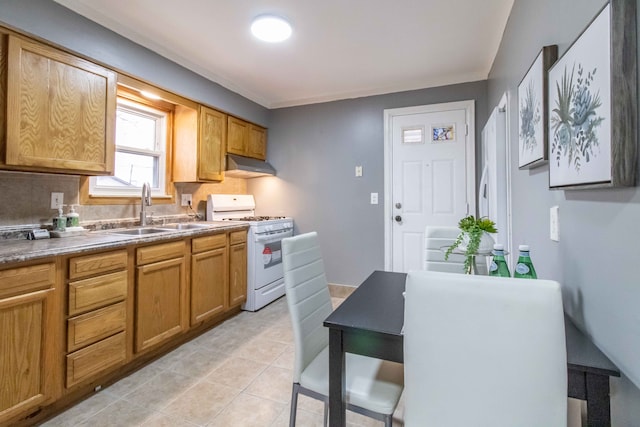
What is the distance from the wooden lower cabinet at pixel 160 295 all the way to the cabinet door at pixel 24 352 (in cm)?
51

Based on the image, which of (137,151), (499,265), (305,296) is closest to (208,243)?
(137,151)

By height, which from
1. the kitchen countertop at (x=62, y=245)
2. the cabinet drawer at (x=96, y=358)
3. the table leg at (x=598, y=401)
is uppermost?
the kitchen countertop at (x=62, y=245)

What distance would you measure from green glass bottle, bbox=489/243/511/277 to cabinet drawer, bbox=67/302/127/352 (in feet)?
6.70

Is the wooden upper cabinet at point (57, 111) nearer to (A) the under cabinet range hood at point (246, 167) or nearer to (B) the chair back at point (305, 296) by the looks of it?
(A) the under cabinet range hood at point (246, 167)

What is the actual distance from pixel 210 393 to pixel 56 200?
1673mm

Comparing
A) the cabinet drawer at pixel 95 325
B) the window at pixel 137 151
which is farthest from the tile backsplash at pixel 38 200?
the cabinet drawer at pixel 95 325

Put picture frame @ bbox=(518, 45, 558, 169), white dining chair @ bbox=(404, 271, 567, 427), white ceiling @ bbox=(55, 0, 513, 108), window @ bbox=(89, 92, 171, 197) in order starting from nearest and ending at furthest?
white dining chair @ bbox=(404, 271, 567, 427)
picture frame @ bbox=(518, 45, 558, 169)
white ceiling @ bbox=(55, 0, 513, 108)
window @ bbox=(89, 92, 171, 197)

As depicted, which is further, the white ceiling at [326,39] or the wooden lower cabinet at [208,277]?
the wooden lower cabinet at [208,277]

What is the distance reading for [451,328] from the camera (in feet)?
2.54

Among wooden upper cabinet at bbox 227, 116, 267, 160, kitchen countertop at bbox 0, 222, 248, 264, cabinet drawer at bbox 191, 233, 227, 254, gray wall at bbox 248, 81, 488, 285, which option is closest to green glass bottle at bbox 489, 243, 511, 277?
kitchen countertop at bbox 0, 222, 248, 264

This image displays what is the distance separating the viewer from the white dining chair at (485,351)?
0.71 m

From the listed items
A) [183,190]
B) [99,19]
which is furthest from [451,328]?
[183,190]

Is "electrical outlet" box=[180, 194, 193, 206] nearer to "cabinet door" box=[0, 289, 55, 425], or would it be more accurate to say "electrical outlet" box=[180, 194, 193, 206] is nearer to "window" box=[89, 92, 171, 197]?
"window" box=[89, 92, 171, 197]

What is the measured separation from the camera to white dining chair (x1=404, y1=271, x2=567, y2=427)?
2.32 feet
